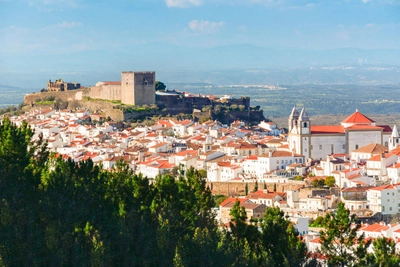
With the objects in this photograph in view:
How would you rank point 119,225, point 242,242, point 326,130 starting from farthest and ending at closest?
point 326,130
point 242,242
point 119,225

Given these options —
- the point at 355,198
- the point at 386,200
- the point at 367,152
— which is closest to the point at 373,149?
the point at 367,152

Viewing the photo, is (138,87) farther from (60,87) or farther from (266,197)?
(266,197)

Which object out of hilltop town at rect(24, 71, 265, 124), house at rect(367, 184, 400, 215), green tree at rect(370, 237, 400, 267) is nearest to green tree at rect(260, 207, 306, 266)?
green tree at rect(370, 237, 400, 267)

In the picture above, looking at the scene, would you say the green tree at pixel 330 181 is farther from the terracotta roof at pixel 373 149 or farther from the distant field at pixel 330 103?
the distant field at pixel 330 103

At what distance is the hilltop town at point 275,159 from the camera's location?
38500 mm

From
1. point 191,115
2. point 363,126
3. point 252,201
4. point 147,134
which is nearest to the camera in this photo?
point 252,201

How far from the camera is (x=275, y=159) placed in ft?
152

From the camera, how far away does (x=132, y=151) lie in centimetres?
5309

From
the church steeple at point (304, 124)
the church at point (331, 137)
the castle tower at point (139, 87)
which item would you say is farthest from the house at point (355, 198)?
the castle tower at point (139, 87)

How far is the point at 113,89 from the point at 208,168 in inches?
1054

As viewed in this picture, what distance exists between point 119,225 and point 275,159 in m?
23.9

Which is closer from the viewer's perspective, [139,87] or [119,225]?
[119,225]

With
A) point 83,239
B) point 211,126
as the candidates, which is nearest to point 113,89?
point 211,126

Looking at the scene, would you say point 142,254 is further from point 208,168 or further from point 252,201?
point 208,168
